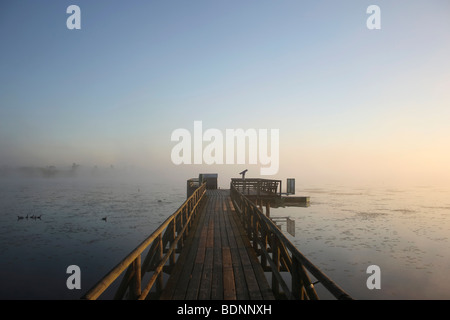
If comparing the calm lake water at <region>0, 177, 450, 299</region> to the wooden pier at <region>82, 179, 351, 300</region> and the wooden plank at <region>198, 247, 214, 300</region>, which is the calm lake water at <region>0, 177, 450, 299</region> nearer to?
the wooden pier at <region>82, 179, 351, 300</region>

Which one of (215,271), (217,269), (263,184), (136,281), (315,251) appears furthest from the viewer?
(263,184)

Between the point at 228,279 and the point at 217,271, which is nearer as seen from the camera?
the point at 228,279

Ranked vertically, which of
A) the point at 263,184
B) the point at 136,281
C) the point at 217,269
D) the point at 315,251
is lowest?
the point at 315,251

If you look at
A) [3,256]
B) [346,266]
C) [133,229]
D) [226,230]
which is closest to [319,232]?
[346,266]

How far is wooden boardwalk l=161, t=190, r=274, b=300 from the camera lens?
5.04 metres

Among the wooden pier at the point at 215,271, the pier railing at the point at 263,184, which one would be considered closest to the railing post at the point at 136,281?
the wooden pier at the point at 215,271

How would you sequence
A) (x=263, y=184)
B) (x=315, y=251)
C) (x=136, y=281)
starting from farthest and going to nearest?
(x=263, y=184), (x=315, y=251), (x=136, y=281)

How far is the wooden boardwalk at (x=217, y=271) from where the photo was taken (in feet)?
16.5

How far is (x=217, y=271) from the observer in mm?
6230

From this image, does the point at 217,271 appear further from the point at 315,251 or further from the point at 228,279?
the point at 315,251

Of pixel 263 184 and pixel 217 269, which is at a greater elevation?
pixel 263 184

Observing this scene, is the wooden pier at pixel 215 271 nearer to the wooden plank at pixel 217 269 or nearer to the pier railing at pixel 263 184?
the wooden plank at pixel 217 269

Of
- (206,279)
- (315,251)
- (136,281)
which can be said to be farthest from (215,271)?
(315,251)

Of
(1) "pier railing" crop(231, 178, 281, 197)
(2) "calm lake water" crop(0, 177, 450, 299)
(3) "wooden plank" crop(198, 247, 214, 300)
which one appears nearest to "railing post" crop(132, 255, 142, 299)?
(3) "wooden plank" crop(198, 247, 214, 300)
